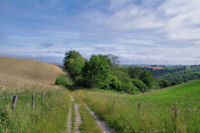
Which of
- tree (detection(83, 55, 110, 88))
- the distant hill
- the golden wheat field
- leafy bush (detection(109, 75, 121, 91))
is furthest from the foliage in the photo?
tree (detection(83, 55, 110, 88))

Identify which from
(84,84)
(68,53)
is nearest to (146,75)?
(68,53)

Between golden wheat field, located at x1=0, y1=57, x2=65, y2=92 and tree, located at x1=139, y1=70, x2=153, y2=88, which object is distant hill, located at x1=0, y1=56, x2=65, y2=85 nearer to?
golden wheat field, located at x1=0, y1=57, x2=65, y2=92

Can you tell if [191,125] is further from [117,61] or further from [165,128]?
[117,61]

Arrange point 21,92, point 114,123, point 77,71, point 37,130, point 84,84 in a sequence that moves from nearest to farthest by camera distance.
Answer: point 37,130 < point 114,123 < point 21,92 < point 84,84 < point 77,71

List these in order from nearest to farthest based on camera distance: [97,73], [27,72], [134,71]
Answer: [97,73], [27,72], [134,71]

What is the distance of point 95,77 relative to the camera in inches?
2013

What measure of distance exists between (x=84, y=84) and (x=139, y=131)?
50.7 meters

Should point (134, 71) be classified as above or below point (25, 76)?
above

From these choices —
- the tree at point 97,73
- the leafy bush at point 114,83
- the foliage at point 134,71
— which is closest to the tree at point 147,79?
the foliage at point 134,71

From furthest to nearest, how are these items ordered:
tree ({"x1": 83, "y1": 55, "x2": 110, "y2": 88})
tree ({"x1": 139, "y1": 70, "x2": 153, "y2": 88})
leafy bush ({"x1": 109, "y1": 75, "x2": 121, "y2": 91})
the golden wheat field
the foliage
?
Result: 1. the foliage
2. tree ({"x1": 139, "y1": 70, "x2": 153, "y2": 88})
3. leafy bush ({"x1": 109, "y1": 75, "x2": 121, "y2": 91})
4. tree ({"x1": 83, "y1": 55, "x2": 110, "y2": 88})
5. the golden wheat field

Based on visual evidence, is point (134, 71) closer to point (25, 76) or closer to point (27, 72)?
point (27, 72)

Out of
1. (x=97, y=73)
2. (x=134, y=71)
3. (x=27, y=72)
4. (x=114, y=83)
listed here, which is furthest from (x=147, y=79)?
(x=27, y=72)

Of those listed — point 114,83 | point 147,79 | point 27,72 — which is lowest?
point 147,79

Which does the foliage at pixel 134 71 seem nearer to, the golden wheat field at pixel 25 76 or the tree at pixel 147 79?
the tree at pixel 147 79
